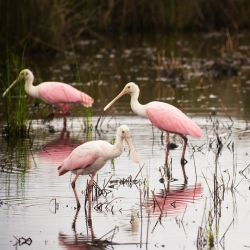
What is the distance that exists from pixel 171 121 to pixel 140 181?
1663 mm

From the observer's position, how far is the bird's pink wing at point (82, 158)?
9938mm

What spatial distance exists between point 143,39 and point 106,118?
1414cm

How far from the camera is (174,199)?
10.1m

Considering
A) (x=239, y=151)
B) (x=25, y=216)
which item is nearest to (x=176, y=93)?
(x=239, y=151)

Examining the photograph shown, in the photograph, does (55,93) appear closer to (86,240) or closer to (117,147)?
(117,147)

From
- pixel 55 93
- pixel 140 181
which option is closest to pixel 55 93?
pixel 55 93

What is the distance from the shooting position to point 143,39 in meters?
29.7

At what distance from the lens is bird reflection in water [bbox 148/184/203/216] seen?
9.61 m

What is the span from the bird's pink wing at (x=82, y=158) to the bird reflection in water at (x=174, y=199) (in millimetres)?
685

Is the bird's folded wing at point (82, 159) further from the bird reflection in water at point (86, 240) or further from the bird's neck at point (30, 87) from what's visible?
the bird's neck at point (30, 87)

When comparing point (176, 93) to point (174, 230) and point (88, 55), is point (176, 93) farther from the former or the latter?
point (174, 230)

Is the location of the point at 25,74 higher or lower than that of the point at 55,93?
higher

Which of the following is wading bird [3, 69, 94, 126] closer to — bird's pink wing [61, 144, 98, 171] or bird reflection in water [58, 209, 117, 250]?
bird's pink wing [61, 144, 98, 171]

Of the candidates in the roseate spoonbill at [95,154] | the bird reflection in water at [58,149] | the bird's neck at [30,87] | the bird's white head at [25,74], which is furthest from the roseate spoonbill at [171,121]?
the bird's neck at [30,87]
